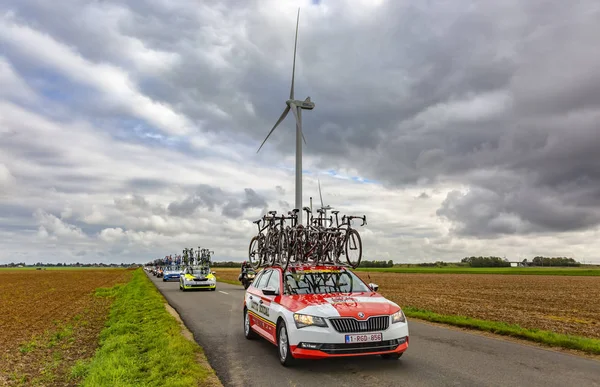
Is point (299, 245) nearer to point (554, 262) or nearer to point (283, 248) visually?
point (283, 248)

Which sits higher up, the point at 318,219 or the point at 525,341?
the point at 318,219

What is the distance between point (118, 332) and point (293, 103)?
19370 mm

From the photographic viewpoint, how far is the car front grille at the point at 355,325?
6.95m

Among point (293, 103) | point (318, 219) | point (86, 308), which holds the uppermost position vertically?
point (293, 103)

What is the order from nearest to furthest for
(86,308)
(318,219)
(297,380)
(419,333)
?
(297,380) → (419,333) → (318,219) → (86,308)

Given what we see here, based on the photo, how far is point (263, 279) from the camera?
33.0 ft

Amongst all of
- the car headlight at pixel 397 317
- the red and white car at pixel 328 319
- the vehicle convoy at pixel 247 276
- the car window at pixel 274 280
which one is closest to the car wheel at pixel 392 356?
the red and white car at pixel 328 319

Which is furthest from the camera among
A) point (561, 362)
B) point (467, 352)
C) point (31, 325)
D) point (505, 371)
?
point (31, 325)

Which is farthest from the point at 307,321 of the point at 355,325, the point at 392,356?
the point at 392,356

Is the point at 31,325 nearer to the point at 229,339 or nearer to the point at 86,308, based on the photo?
the point at 86,308

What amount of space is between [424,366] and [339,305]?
1.69 metres

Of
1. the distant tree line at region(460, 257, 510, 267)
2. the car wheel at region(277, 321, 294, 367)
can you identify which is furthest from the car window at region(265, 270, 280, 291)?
the distant tree line at region(460, 257, 510, 267)

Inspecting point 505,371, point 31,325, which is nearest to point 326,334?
point 505,371

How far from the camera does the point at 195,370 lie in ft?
22.6
